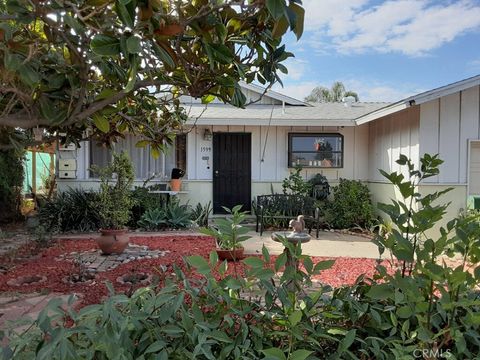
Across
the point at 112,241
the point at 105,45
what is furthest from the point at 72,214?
the point at 105,45

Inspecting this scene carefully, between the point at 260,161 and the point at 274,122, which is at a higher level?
the point at 274,122

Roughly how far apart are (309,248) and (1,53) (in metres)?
6.41

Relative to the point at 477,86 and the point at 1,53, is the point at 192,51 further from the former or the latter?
the point at 477,86

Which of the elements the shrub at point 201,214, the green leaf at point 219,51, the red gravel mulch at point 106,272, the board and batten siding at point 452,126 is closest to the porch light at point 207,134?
the shrub at point 201,214

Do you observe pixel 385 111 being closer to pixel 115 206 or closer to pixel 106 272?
pixel 115 206

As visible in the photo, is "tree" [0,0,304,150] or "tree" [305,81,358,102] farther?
"tree" [305,81,358,102]

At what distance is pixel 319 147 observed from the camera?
1090 cm

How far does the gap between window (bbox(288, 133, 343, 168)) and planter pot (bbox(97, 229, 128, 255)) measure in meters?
5.60

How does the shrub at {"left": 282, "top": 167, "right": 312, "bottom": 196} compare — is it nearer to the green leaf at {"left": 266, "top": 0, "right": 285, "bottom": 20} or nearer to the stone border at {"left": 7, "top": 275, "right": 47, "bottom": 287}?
the stone border at {"left": 7, "top": 275, "right": 47, "bottom": 287}

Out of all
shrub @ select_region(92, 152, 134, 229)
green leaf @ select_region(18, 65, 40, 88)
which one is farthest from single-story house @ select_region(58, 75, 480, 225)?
→ green leaf @ select_region(18, 65, 40, 88)

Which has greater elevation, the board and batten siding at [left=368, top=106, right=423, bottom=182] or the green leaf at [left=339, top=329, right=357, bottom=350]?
the board and batten siding at [left=368, top=106, right=423, bottom=182]

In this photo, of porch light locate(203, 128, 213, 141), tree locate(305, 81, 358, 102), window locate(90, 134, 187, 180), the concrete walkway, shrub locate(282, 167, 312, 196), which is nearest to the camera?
the concrete walkway

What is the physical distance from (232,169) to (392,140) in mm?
4153

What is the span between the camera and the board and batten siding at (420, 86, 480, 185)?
8250 millimetres
